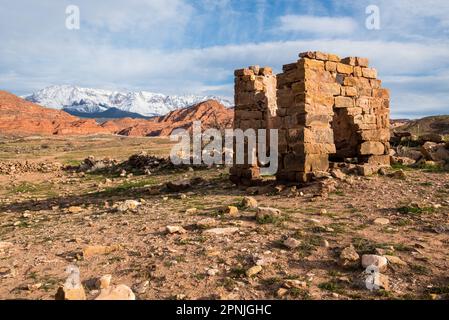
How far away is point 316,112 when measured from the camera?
10.8 metres

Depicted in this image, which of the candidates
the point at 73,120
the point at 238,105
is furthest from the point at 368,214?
the point at 73,120

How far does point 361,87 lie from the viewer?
1231 centimetres

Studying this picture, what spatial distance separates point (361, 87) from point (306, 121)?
9.57 feet

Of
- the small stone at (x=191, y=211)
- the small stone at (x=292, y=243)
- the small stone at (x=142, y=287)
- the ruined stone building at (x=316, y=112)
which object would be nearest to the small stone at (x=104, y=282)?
the small stone at (x=142, y=287)

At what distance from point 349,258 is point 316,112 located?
20.5ft

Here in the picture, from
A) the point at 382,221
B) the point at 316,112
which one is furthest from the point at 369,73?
the point at 382,221

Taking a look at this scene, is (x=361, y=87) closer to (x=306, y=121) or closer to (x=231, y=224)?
(x=306, y=121)

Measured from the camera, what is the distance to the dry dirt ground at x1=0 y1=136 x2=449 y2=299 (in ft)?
15.3

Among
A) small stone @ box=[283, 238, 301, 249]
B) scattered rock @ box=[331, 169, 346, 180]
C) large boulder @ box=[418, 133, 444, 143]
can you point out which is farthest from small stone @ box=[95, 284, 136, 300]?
large boulder @ box=[418, 133, 444, 143]

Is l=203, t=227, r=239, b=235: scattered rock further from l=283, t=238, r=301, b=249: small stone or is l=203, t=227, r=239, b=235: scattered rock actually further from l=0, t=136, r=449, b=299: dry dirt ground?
l=283, t=238, r=301, b=249: small stone

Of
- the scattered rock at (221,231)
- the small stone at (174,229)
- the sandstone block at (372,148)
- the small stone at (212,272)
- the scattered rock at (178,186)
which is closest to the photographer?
the small stone at (212,272)

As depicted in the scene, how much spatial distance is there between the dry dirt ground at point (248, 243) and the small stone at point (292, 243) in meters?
0.06

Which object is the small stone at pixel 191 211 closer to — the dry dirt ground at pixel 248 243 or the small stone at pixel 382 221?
the dry dirt ground at pixel 248 243

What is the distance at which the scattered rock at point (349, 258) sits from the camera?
Answer: 16.6 feet
